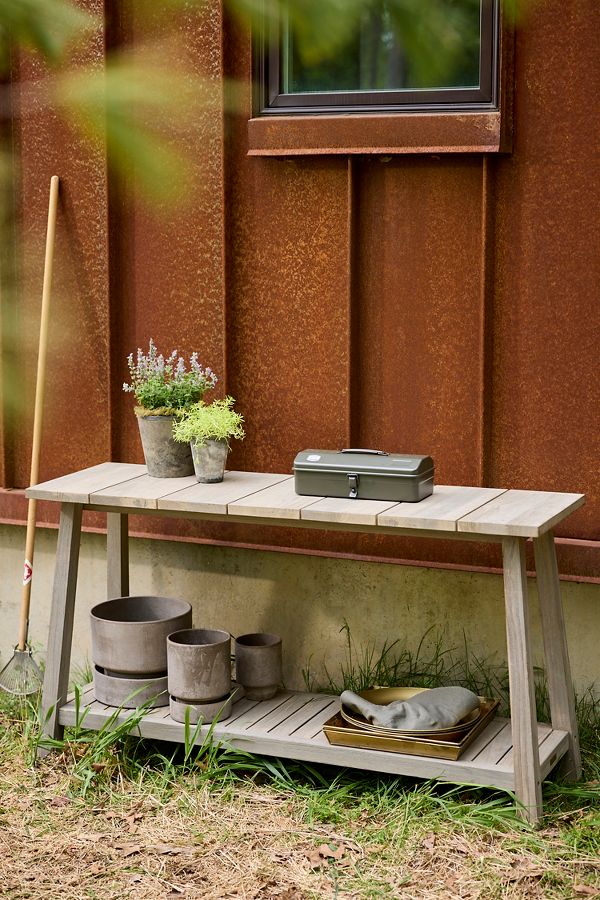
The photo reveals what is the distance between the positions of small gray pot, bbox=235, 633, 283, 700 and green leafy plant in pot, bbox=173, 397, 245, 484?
2.07 feet

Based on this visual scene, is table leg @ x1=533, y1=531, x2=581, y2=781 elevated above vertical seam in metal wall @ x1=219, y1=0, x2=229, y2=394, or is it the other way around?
vertical seam in metal wall @ x1=219, y1=0, x2=229, y2=394

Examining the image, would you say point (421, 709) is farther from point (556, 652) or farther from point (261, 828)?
point (261, 828)

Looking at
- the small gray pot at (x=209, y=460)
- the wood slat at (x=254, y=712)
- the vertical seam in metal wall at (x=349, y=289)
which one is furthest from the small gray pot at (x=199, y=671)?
the vertical seam in metal wall at (x=349, y=289)

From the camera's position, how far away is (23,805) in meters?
3.76

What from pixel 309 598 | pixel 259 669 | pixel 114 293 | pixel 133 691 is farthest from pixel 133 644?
pixel 114 293

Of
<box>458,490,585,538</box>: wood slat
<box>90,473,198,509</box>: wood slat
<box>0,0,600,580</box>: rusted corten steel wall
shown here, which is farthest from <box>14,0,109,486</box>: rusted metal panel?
<box>458,490,585,538</box>: wood slat

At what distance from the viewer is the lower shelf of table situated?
3.48 m

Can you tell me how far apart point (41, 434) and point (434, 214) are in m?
1.90

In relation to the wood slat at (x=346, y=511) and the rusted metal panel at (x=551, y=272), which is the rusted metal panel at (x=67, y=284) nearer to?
the wood slat at (x=346, y=511)

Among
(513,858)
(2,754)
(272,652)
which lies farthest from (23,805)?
(513,858)

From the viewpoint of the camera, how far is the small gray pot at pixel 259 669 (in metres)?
4.01

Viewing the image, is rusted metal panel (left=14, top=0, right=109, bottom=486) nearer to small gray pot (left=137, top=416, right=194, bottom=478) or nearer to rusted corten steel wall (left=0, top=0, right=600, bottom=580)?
rusted corten steel wall (left=0, top=0, right=600, bottom=580)

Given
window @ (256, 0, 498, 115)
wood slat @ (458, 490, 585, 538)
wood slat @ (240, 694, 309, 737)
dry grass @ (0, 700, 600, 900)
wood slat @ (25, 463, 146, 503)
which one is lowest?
dry grass @ (0, 700, 600, 900)

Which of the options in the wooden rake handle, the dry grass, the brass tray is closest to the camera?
the dry grass
